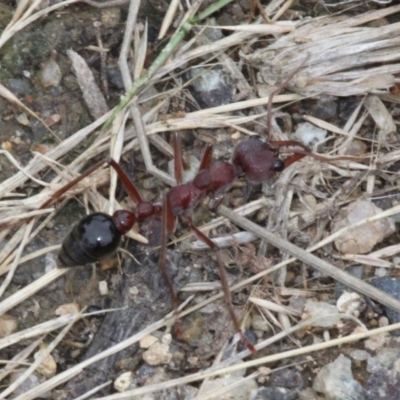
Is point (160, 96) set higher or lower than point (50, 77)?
lower

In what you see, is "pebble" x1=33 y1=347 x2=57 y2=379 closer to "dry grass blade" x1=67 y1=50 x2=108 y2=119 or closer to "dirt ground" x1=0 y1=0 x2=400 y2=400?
"dirt ground" x1=0 y1=0 x2=400 y2=400

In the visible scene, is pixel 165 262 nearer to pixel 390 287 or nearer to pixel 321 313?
pixel 321 313

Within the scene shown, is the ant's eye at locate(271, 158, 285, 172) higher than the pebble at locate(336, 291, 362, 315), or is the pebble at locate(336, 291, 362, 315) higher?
the ant's eye at locate(271, 158, 285, 172)

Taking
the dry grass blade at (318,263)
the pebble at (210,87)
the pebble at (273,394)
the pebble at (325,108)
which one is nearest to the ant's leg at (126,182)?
the dry grass blade at (318,263)

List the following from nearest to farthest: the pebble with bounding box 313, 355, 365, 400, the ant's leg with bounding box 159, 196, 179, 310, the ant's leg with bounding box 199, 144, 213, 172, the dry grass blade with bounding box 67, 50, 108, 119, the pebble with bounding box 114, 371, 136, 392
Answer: the pebble with bounding box 313, 355, 365, 400
the pebble with bounding box 114, 371, 136, 392
the ant's leg with bounding box 159, 196, 179, 310
the ant's leg with bounding box 199, 144, 213, 172
the dry grass blade with bounding box 67, 50, 108, 119

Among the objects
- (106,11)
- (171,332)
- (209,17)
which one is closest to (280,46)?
(209,17)

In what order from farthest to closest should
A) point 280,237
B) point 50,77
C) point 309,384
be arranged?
point 50,77, point 280,237, point 309,384

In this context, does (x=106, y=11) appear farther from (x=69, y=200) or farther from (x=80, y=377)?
(x=80, y=377)

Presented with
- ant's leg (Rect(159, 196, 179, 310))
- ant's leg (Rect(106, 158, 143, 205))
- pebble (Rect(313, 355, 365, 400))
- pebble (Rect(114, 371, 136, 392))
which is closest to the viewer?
pebble (Rect(313, 355, 365, 400))

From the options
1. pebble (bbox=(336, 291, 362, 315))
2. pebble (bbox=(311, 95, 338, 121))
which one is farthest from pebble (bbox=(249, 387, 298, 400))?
pebble (bbox=(311, 95, 338, 121))

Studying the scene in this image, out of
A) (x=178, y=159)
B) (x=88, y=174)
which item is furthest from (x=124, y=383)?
(x=178, y=159)

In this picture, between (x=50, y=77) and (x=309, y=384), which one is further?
(x=50, y=77)
